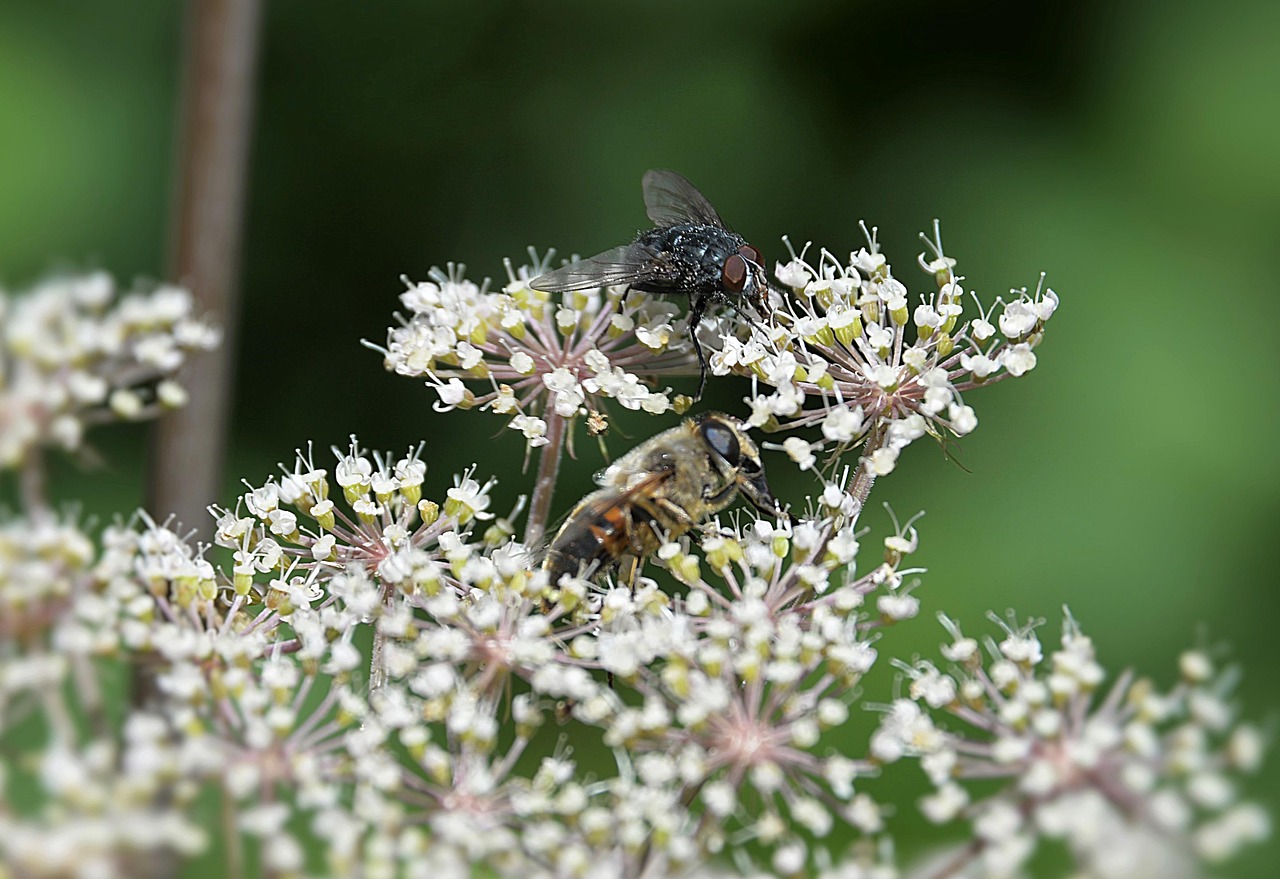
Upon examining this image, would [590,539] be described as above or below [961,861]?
above

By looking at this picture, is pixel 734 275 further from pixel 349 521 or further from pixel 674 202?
pixel 349 521

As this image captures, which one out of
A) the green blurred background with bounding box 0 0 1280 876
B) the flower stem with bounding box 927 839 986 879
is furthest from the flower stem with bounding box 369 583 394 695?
the green blurred background with bounding box 0 0 1280 876

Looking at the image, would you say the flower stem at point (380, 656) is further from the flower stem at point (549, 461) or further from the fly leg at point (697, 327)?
the fly leg at point (697, 327)

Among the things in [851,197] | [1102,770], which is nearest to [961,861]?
[1102,770]

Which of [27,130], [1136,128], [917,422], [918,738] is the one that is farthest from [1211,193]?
[27,130]

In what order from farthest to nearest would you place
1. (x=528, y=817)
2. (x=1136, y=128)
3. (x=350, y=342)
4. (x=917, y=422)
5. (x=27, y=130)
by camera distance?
(x=350, y=342) → (x=1136, y=128) → (x=27, y=130) → (x=917, y=422) → (x=528, y=817)

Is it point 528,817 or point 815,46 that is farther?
point 815,46

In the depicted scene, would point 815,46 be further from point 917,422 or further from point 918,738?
point 918,738

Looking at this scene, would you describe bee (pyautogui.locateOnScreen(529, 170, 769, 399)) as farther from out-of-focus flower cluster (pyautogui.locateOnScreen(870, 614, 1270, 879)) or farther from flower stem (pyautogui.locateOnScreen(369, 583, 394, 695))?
out-of-focus flower cluster (pyautogui.locateOnScreen(870, 614, 1270, 879))
